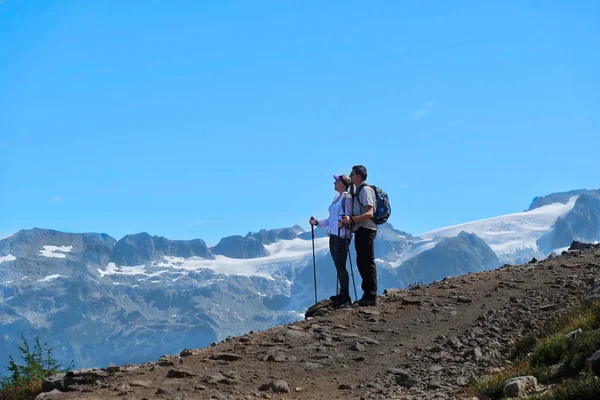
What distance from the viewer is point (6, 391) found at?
47.1 feet

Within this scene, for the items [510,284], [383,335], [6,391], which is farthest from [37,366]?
[510,284]

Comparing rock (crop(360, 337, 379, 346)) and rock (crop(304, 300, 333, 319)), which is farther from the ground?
rock (crop(304, 300, 333, 319))

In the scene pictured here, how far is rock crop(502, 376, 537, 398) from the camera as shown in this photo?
10.3 metres

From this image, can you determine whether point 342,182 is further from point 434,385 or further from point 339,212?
point 434,385

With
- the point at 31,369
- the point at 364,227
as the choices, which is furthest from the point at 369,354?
the point at 31,369

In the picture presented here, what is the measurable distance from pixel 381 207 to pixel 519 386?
7.36 metres

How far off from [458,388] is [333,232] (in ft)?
20.3

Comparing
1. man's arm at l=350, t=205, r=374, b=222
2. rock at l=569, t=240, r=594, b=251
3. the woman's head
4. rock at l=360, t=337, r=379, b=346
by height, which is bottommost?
rock at l=360, t=337, r=379, b=346

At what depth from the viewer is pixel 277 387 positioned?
11.8 m

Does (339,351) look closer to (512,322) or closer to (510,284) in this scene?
(512,322)

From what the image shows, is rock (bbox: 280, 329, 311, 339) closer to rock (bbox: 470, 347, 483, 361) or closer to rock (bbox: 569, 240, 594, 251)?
rock (bbox: 470, 347, 483, 361)

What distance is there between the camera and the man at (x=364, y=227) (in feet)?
54.7

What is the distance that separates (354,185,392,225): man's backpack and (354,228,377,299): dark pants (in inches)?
13.4

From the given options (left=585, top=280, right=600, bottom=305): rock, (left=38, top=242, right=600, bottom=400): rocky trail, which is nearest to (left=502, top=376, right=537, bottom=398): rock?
(left=38, top=242, right=600, bottom=400): rocky trail
